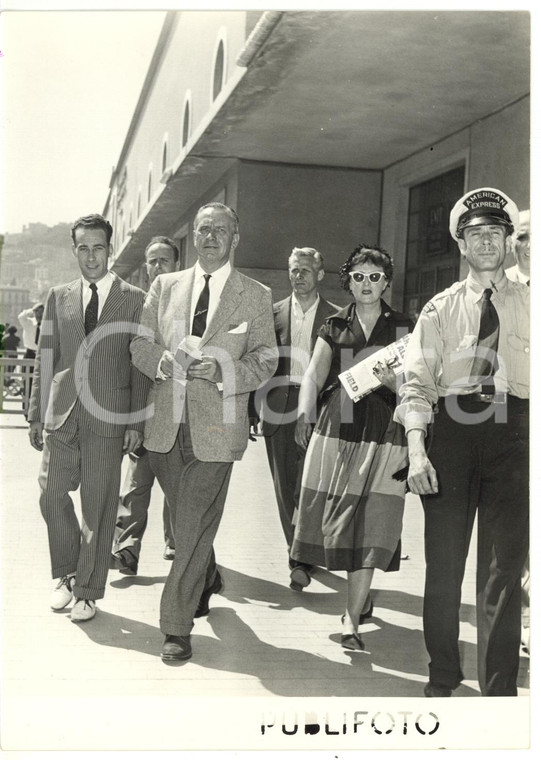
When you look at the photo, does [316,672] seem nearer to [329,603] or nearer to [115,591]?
[329,603]

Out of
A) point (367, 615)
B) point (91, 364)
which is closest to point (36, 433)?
point (91, 364)

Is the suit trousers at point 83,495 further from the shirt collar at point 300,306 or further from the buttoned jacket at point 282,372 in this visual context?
the shirt collar at point 300,306

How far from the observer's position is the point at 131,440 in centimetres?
481

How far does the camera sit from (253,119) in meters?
8.11

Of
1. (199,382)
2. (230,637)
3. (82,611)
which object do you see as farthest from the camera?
(82,611)

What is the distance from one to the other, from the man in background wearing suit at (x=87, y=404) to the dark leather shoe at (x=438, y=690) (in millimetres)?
1856

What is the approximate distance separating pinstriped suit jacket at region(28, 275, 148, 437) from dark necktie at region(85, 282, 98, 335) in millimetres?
30

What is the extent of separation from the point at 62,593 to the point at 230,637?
0.99m

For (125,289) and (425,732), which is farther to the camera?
(125,289)

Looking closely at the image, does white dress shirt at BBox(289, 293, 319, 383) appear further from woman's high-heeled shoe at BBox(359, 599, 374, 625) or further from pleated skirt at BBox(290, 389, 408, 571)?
woman's high-heeled shoe at BBox(359, 599, 374, 625)

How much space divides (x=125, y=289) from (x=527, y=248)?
210cm

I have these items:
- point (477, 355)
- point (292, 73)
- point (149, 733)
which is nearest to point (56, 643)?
point (149, 733)

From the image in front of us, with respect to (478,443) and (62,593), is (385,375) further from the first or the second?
(62,593)

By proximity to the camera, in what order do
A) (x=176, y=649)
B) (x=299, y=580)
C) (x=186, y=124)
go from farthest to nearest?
(x=186, y=124)
(x=299, y=580)
(x=176, y=649)
